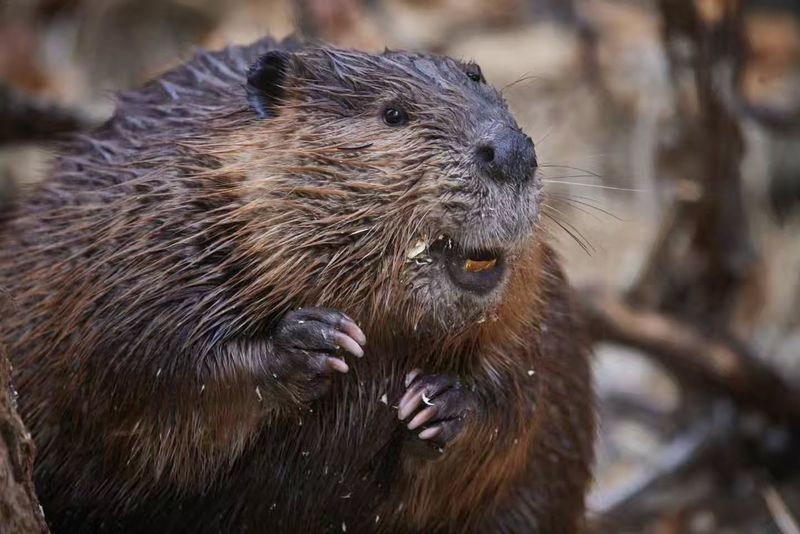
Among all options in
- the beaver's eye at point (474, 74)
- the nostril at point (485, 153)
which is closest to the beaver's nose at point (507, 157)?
the nostril at point (485, 153)

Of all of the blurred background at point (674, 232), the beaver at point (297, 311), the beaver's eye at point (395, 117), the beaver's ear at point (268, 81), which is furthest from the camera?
the blurred background at point (674, 232)

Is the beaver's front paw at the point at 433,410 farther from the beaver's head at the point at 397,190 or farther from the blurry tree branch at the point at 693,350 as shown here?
the blurry tree branch at the point at 693,350

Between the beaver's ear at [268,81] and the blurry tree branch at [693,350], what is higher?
the beaver's ear at [268,81]

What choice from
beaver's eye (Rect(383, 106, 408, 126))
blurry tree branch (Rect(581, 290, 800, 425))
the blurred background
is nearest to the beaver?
beaver's eye (Rect(383, 106, 408, 126))

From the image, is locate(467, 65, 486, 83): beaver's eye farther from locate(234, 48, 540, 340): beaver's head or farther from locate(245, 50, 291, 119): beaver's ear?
locate(245, 50, 291, 119): beaver's ear

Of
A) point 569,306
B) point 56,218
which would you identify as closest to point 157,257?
point 56,218

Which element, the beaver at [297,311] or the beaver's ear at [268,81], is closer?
the beaver at [297,311]

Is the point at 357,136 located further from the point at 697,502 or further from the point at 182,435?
the point at 697,502
